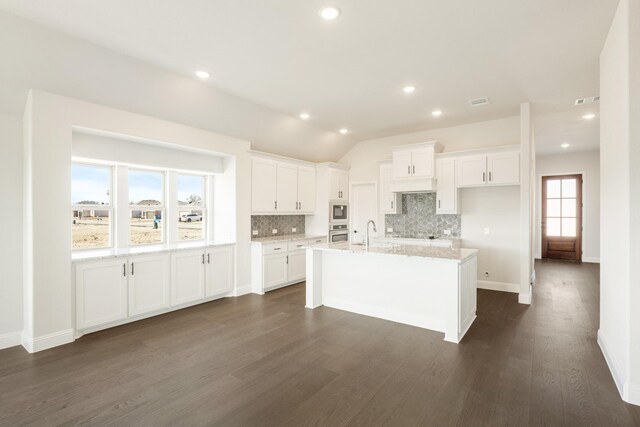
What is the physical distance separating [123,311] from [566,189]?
10.9 meters

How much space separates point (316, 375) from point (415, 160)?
4.34 metres

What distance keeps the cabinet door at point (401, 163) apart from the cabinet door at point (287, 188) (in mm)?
1966

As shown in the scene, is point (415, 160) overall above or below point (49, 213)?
above

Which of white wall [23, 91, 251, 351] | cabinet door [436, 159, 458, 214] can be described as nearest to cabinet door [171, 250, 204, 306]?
white wall [23, 91, 251, 351]

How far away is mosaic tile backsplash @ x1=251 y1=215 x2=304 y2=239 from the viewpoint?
20.4 ft

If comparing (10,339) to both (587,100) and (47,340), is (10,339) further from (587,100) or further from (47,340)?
(587,100)

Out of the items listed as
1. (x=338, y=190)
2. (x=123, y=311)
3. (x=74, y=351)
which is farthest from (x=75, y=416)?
(x=338, y=190)

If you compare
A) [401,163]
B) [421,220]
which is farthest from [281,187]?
[421,220]

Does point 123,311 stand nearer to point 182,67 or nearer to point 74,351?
point 74,351

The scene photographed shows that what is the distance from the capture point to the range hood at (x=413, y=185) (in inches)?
231

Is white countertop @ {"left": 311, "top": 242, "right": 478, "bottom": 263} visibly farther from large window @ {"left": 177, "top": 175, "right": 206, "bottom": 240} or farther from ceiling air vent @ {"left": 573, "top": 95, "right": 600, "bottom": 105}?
ceiling air vent @ {"left": 573, "top": 95, "right": 600, "bottom": 105}

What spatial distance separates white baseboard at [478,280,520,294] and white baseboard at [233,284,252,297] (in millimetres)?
4143

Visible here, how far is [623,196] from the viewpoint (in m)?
2.45

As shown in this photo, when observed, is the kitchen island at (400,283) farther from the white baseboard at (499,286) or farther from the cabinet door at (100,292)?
the cabinet door at (100,292)
